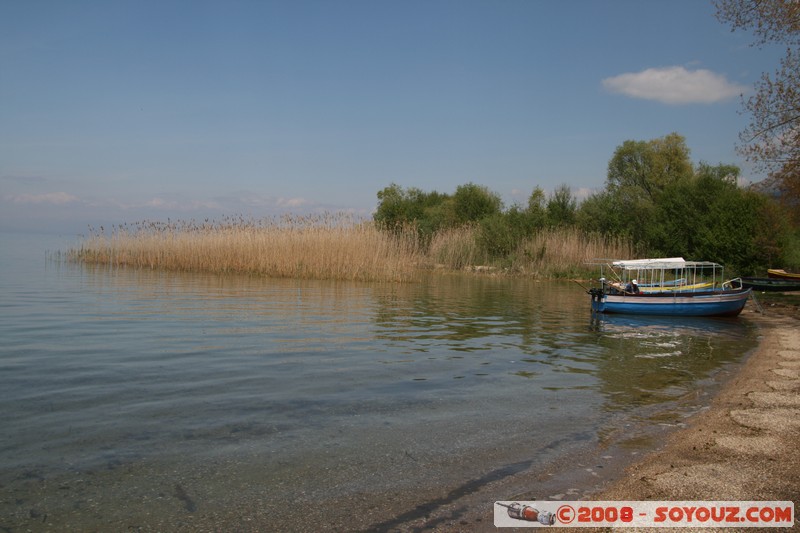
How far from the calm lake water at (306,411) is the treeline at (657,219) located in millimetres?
17751

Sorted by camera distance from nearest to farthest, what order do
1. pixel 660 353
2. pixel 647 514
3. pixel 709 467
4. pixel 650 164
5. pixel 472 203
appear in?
pixel 647 514 < pixel 709 467 < pixel 660 353 < pixel 472 203 < pixel 650 164

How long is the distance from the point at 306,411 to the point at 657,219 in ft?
128

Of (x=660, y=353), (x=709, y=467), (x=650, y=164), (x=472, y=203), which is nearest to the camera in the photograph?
(x=709, y=467)

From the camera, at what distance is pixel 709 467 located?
5.34m

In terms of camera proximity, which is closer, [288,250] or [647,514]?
[647,514]

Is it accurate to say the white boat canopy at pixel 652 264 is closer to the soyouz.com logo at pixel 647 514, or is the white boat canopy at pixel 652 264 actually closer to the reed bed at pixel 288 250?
the reed bed at pixel 288 250

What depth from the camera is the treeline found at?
35188 mm

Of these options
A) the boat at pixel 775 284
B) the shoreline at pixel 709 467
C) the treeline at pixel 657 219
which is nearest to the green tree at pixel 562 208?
the treeline at pixel 657 219

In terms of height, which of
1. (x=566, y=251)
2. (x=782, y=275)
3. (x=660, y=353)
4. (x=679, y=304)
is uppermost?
(x=566, y=251)

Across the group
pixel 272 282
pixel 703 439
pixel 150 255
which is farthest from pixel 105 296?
pixel 703 439


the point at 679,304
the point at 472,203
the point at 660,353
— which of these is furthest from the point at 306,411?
the point at 472,203

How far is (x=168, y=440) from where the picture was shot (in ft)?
19.7

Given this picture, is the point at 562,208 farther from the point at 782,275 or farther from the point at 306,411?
the point at 306,411

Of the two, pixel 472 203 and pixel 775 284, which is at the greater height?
pixel 472 203
